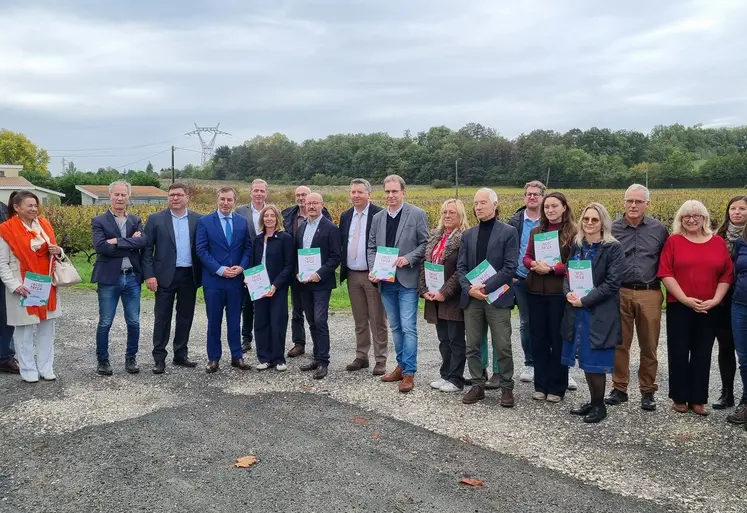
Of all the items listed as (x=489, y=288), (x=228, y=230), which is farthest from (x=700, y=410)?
(x=228, y=230)

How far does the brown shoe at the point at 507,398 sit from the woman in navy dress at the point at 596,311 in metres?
0.57

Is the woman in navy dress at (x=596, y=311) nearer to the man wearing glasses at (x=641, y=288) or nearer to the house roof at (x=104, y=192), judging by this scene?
the man wearing glasses at (x=641, y=288)

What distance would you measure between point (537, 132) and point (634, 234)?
47.5 m

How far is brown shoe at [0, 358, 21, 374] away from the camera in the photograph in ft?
22.1

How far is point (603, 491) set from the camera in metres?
4.00

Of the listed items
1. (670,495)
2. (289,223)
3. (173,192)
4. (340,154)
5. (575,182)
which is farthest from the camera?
(340,154)

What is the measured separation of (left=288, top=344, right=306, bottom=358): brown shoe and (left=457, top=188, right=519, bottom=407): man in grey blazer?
261 centimetres

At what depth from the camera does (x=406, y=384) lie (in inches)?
242

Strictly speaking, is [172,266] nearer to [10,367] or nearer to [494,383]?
[10,367]

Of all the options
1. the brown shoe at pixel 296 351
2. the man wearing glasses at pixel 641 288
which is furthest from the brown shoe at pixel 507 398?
the brown shoe at pixel 296 351

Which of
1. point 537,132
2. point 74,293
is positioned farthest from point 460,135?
point 74,293

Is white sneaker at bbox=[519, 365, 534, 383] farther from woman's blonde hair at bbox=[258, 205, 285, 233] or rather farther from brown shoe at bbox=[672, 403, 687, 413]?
woman's blonde hair at bbox=[258, 205, 285, 233]

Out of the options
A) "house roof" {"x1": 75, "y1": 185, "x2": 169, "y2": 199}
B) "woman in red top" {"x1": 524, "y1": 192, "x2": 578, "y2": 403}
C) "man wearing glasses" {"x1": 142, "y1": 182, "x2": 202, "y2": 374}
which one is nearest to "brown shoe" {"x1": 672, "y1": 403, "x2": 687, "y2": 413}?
"woman in red top" {"x1": 524, "y1": 192, "x2": 578, "y2": 403}

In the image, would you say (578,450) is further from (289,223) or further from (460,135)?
(460,135)
